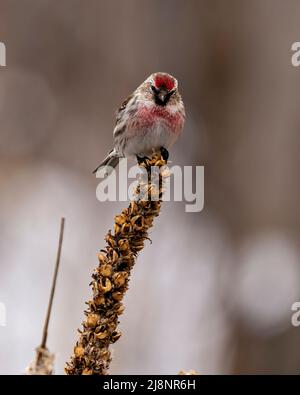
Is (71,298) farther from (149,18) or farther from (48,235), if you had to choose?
(149,18)

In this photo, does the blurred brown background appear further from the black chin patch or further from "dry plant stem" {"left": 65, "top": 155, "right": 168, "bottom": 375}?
"dry plant stem" {"left": 65, "top": 155, "right": 168, "bottom": 375}

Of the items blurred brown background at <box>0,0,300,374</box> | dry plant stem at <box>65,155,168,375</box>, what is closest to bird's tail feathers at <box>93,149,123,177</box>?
blurred brown background at <box>0,0,300,374</box>

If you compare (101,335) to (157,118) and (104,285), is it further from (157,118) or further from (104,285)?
(157,118)

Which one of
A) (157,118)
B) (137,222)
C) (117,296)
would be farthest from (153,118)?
(117,296)

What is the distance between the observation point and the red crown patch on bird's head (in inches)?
129

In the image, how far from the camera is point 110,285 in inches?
67.9

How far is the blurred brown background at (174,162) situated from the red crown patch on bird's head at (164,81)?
2252 mm

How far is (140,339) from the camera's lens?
4871 millimetres

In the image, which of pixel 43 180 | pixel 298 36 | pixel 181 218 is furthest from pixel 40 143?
pixel 298 36

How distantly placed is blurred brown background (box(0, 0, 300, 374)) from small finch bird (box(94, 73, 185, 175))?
197cm

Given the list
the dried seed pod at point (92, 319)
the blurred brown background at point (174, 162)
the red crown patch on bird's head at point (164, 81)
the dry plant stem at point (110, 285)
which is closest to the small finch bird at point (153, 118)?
the red crown patch on bird's head at point (164, 81)

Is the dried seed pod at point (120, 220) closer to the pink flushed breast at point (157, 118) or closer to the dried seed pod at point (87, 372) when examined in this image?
the dried seed pod at point (87, 372)

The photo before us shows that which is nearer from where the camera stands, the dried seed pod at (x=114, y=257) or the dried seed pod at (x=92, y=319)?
the dried seed pod at (x=92, y=319)

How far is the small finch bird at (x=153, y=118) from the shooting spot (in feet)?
10.9
